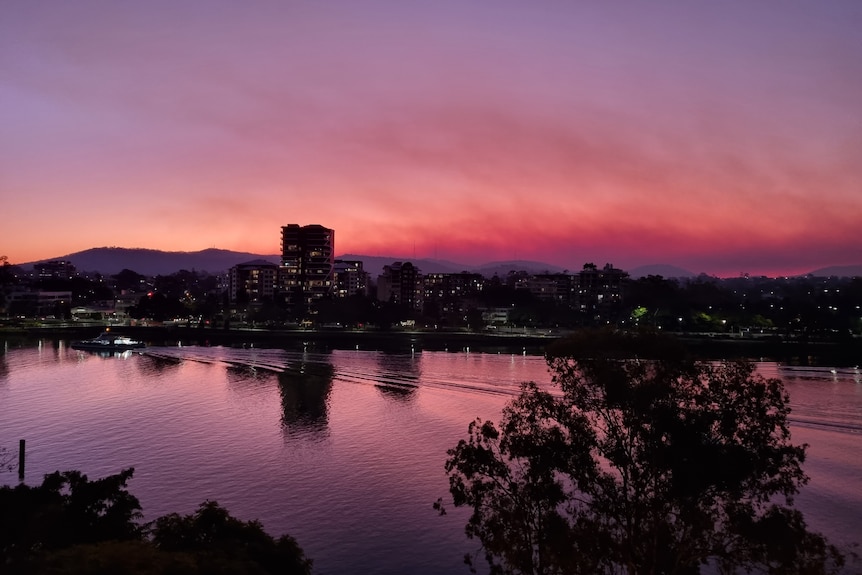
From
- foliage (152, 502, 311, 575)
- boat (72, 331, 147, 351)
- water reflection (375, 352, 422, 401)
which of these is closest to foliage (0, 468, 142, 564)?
foliage (152, 502, 311, 575)

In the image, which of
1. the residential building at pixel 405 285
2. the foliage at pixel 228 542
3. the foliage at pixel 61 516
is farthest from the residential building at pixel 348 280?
the foliage at pixel 228 542

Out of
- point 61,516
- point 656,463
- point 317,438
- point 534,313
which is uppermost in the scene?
point 534,313

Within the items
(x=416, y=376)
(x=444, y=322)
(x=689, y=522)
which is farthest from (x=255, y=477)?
(x=444, y=322)

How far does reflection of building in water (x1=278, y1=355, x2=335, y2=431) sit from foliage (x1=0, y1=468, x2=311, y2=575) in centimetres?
2496

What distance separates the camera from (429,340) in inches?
3851

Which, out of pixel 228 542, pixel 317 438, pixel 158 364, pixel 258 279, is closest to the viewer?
pixel 228 542

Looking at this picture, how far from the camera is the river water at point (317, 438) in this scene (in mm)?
23812

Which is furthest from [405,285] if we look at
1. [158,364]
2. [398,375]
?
[398,375]

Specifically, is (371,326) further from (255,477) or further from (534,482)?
(534,482)

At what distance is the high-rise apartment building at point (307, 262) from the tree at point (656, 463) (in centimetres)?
14747

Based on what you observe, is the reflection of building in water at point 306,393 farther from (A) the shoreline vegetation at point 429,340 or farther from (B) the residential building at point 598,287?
(B) the residential building at point 598,287

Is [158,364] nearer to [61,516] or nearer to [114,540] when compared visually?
[61,516]

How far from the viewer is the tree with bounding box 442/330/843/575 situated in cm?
1253

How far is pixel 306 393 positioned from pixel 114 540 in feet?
133
